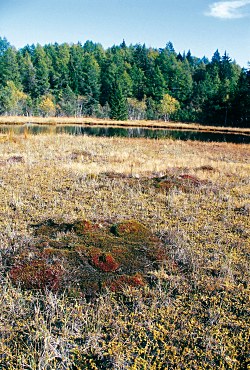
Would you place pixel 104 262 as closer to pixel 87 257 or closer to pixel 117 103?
pixel 87 257

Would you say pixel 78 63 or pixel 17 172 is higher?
pixel 78 63

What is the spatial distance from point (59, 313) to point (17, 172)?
396 inches

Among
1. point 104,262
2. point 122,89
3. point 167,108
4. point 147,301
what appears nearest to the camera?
point 147,301

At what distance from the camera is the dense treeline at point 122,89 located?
70500 millimetres

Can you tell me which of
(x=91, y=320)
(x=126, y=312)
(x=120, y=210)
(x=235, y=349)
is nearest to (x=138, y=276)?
(x=126, y=312)

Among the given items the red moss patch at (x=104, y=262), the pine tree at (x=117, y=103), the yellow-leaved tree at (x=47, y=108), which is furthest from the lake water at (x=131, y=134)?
the yellow-leaved tree at (x=47, y=108)

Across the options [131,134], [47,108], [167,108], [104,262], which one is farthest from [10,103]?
[104,262]

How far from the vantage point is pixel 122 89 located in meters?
87.9

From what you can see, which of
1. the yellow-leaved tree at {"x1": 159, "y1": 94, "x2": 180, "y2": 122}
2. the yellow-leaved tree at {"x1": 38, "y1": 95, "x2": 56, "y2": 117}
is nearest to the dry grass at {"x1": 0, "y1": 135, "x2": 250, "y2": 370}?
the yellow-leaved tree at {"x1": 159, "y1": 94, "x2": 180, "y2": 122}

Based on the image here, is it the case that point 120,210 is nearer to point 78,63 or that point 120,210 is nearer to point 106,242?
point 106,242

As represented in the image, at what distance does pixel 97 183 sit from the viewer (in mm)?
12094

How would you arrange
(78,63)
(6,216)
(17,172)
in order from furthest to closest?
(78,63) < (17,172) < (6,216)

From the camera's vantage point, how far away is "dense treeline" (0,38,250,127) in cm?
7050

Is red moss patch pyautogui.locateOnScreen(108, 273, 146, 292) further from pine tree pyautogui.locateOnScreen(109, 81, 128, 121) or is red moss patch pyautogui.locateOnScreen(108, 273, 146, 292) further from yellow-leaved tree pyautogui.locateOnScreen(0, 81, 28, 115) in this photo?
yellow-leaved tree pyautogui.locateOnScreen(0, 81, 28, 115)
